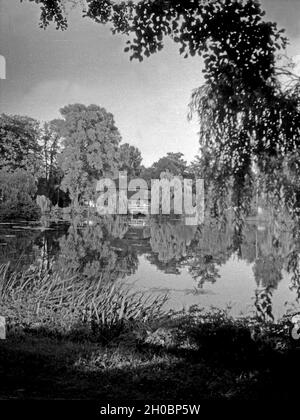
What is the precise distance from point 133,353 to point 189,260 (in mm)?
3278

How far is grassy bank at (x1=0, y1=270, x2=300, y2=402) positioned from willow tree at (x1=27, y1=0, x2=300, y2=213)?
107 cm

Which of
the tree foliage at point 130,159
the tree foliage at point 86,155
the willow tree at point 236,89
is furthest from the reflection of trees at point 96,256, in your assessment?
the willow tree at point 236,89

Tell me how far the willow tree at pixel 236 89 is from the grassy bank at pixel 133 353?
1072mm

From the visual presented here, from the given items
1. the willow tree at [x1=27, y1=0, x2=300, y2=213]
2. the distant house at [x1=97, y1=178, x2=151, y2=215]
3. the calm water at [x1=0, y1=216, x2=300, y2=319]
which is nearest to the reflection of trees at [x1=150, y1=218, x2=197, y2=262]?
the calm water at [x1=0, y1=216, x2=300, y2=319]

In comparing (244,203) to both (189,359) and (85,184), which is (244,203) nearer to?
(189,359)

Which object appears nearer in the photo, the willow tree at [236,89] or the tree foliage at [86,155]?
the willow tree at [236,89]

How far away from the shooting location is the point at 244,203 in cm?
283

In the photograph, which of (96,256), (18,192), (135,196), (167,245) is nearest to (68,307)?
(135,196)

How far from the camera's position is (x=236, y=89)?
2.69 meters

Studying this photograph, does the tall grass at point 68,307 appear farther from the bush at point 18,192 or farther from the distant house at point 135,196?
the bush at point 18,192

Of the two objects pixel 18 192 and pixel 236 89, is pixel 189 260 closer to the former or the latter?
pixel 18 192

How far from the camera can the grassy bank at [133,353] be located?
2.42 m

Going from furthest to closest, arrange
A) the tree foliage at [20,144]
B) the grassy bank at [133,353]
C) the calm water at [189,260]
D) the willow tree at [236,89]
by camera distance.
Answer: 1. the tree foliage at [20,144]
2. the calm water at [189,260]
3. the willow tree at [236,89]
4. the grassy bank at [133,353]

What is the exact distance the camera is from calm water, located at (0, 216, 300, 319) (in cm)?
318
